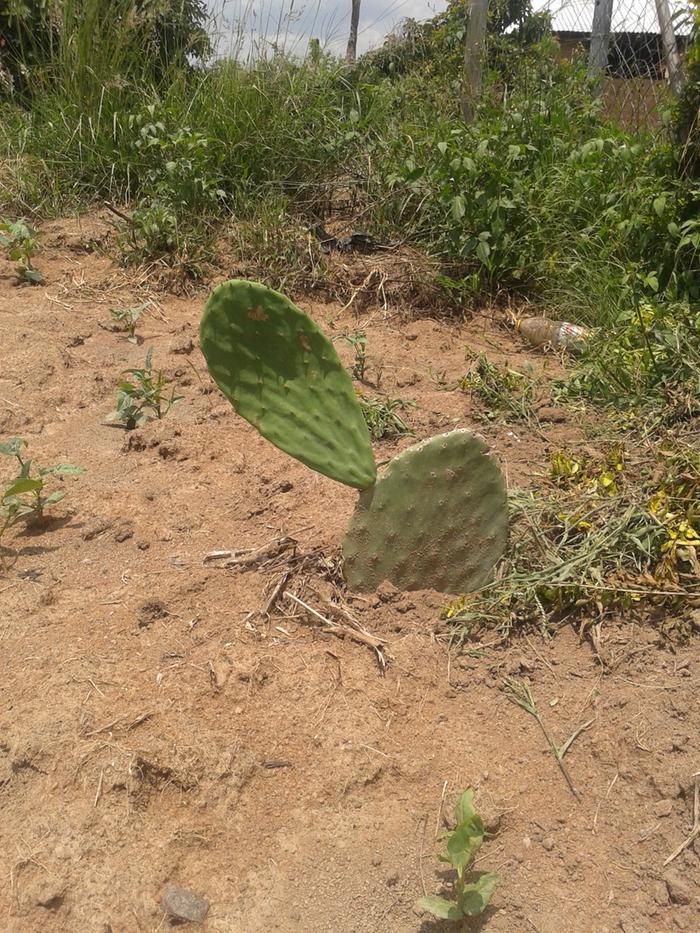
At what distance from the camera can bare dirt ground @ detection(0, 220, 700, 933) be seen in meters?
1.51

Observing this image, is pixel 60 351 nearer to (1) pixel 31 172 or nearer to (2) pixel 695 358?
(1) pixel 31 172

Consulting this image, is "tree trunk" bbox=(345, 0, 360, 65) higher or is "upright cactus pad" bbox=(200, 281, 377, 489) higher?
"tree trunk" bbox=(345, 0, 360, 65)

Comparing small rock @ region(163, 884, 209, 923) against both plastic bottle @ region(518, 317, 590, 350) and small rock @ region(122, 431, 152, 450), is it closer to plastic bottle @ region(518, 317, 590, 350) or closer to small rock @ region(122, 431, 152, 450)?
small rock @ region(122, 431, 152, 450)

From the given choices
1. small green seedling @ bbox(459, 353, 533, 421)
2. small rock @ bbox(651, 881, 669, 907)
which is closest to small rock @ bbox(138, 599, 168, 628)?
small rock @ bbox(651, 881, 669, 907)

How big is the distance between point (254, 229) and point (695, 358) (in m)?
2.25

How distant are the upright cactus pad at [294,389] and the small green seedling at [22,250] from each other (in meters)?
2.44

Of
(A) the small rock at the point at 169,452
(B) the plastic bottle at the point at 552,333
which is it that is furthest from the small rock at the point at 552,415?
(A) the small rock at the point at 169,452

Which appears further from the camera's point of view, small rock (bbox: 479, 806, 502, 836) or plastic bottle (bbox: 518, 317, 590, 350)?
plastic bottle (bbox: 518, 317, 590, 350)

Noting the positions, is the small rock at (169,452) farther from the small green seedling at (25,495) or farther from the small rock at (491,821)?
the small rock at (491,821)

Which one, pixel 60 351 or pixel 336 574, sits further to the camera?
pixel 60 351

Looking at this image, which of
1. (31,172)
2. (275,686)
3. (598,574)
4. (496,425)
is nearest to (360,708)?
(275,686)

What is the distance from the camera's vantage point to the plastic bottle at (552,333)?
344cm

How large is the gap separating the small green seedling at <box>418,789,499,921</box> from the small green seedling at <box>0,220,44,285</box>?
11.1 ft

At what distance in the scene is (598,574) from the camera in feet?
6.49
